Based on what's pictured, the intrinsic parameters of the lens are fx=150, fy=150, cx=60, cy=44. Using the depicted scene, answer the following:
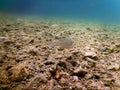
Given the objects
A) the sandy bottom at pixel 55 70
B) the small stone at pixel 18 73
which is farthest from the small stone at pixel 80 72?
the small stone at pixel 18 73

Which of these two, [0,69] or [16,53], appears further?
[16,53]

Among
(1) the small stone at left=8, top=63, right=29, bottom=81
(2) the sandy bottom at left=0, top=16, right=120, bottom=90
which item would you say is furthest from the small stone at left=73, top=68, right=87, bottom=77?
(1) the small stone at left=8, top=63, right=29, bottom=81

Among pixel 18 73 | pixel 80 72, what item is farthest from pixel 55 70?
pixel 18 73

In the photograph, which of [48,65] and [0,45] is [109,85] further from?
[0,45]

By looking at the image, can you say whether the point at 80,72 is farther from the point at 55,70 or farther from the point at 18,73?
the point at 18,73

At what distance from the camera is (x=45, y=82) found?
204 cm

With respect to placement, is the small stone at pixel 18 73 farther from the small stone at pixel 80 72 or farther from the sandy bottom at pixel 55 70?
the small stone at pixel 80 72

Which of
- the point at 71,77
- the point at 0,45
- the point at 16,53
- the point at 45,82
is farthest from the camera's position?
the point at 0,45

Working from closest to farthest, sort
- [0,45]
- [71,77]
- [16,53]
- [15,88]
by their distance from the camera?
[15,88] → [71,77] → [16,53] → [0,45]

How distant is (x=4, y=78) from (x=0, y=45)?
1.52m

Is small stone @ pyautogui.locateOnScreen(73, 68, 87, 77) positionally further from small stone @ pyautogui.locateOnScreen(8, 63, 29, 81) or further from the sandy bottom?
small stone @ pyautogui.locateOnScreen(8, 63, 29, 81)

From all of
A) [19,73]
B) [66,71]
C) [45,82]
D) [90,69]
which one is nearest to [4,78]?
[19,73]

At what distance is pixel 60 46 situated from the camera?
3523 millimetres

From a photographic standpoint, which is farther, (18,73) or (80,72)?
(80,72)
